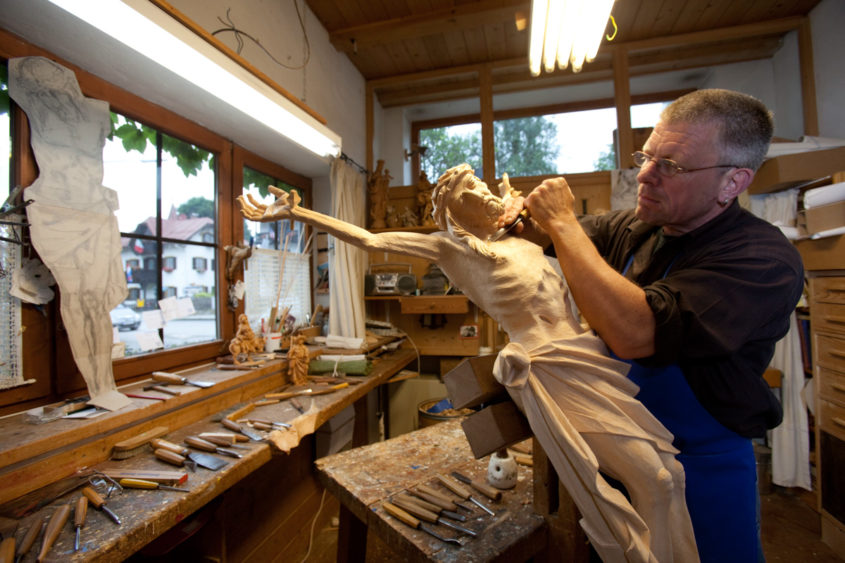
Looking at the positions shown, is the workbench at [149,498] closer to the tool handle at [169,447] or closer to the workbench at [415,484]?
the tool handle at [169,447]

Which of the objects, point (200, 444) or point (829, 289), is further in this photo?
point (829, 289)

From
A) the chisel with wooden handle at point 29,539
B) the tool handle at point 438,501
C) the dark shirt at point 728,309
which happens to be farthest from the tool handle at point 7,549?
the dark shirt at point 728,309

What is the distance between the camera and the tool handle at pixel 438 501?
137 cm

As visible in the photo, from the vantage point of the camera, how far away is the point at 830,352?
2.58 metres

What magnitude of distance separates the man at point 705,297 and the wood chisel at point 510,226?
196mm

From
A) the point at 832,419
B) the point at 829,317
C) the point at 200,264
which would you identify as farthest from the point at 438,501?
the point at 829,317

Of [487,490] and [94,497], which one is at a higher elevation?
[94,497]

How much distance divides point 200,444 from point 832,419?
3.74 metres

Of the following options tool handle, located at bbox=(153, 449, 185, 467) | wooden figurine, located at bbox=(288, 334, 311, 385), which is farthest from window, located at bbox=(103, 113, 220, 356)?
tool handle, located at bbox=(153, 449, 185, 467)

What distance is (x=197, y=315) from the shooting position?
2.55 m

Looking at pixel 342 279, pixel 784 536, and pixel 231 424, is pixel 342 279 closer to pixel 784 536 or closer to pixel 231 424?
pixel 231 424

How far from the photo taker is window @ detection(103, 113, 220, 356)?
2100mm

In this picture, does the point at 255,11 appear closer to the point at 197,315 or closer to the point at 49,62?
the point at 49,62

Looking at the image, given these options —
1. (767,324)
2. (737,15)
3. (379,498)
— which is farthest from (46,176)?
(737,15)
